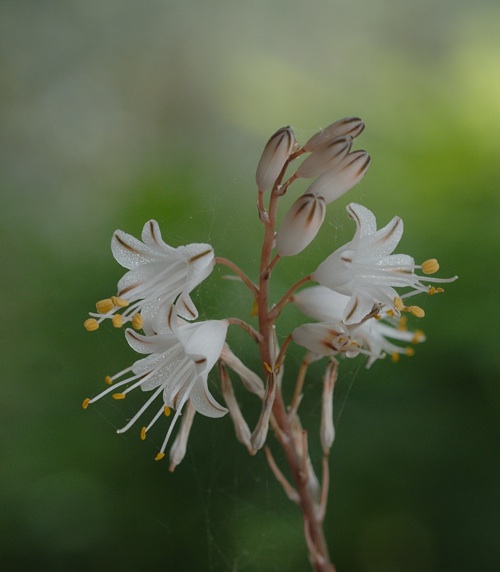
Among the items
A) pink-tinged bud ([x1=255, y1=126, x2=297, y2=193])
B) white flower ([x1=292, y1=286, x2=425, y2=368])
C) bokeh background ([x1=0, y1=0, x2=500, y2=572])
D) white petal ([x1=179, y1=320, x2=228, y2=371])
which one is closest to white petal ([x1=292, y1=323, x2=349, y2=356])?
white flower ([x1=292, y1=286, x2=425, y2=368])

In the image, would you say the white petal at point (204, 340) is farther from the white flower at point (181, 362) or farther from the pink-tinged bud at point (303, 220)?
Answer: the pink-tinged bud at point (303, 220)

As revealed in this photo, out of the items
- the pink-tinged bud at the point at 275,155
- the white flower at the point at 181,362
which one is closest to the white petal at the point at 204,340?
the white flower at the point at 181,362

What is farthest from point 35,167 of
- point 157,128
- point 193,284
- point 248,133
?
point 193,284

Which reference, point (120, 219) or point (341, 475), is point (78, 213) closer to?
point (120, 219)

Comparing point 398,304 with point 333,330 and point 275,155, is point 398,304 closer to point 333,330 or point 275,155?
point 333,330

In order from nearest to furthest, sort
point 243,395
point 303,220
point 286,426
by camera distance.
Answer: point 303,220, point 286,426, point 243,395

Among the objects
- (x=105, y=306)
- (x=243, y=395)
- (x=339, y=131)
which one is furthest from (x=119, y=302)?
(x=243, y=395)

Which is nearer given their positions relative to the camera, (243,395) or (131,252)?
(131,252)
